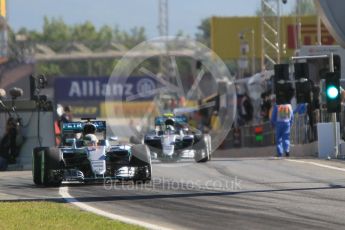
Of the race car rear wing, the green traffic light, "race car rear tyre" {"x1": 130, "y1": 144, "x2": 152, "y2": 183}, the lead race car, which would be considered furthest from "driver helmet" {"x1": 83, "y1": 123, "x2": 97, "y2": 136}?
the green traffic light

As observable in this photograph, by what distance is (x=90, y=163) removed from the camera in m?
19.0

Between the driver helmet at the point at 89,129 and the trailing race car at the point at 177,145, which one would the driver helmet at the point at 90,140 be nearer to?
the driver helmet at the point at 89,129

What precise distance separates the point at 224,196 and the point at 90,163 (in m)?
3.50

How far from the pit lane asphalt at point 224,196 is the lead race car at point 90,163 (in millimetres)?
215

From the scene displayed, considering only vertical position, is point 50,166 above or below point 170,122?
below

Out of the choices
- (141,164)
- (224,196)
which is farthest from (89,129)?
(224,196)

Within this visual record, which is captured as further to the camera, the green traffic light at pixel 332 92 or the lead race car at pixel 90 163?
the green traffic light at pixel 332 92

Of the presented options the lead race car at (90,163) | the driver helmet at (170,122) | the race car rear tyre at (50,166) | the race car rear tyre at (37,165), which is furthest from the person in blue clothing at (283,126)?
the race car rear tyre at (50,166)

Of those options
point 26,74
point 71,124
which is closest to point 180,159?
point 71,124

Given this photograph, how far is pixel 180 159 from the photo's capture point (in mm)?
25750

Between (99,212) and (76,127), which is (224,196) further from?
(76,127)

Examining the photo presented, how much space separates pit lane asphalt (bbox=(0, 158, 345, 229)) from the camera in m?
13.1

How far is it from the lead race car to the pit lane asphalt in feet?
0.70

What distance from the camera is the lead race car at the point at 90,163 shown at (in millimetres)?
18922
